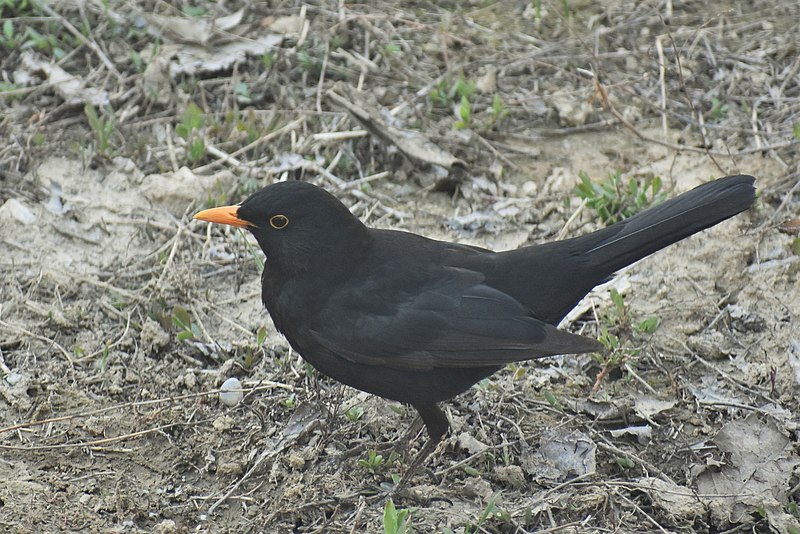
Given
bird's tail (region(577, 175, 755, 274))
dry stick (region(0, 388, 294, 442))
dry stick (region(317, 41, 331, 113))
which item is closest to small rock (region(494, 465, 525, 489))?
bird's tail (region(577, 175, 755, 274))

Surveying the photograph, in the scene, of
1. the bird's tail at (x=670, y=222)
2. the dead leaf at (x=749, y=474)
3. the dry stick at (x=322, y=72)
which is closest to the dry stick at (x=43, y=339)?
the dry stick at (x=322, y=72)

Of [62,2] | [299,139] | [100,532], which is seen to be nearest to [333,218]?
[100,532]

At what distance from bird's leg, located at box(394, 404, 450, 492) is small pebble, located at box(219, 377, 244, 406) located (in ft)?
3.31

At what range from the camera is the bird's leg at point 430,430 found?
4.88 m

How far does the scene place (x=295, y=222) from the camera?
16.0 ft

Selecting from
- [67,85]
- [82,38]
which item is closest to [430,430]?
[67,85]

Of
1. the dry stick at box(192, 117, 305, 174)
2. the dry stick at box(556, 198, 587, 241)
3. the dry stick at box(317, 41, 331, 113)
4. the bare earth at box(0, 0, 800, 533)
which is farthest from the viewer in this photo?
the dry stick at box(317, 41, 331, 113)

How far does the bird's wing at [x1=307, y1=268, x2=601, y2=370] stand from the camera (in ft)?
15.3

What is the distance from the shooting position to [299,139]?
23.4ft

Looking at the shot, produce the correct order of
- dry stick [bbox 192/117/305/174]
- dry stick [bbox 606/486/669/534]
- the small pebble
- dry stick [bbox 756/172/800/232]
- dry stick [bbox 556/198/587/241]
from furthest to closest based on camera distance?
dry stick [bbox 192/117/305/174] → dry stick [bbox 556/198/587/241] → dry stick [bbox 756/172/800/232] → the small pebble → dry stick [bbox 606/486/669/534]

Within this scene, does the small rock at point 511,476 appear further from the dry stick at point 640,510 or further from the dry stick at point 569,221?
the dry stick at point 569,221

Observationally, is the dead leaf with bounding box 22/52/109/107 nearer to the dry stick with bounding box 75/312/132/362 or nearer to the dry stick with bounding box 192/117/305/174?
the dry stick with bounding box 192/117/305/174

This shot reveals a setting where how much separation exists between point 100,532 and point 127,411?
2.75 ft

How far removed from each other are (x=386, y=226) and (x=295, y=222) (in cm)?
176
